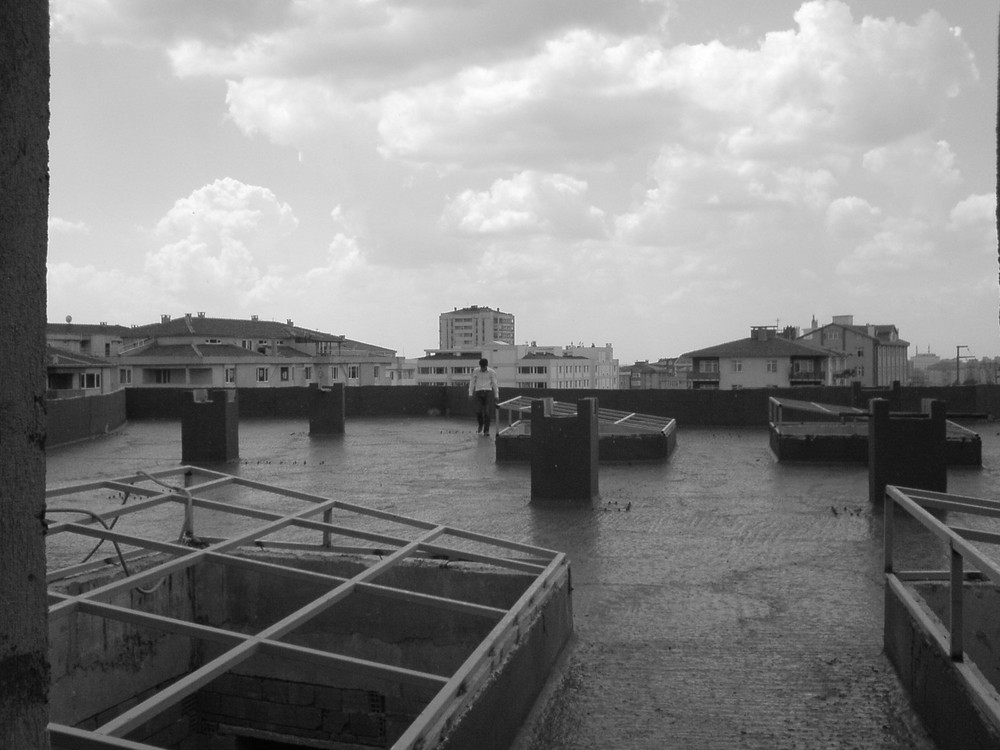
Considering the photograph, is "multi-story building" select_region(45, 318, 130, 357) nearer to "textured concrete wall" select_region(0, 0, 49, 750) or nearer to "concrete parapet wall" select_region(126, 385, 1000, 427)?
"concrete parapet wall" select_region(126, 385, 1000, 427)

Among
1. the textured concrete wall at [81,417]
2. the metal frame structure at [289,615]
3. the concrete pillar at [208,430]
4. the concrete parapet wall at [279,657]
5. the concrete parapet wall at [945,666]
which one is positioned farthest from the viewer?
the textured concrete wall at [81,417]

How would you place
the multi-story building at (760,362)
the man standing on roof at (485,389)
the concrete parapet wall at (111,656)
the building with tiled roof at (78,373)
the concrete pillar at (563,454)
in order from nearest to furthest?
the concrete parapet wall at (111,656)
the concrete pillar at (563,454)
the man standing on roof at (485,389)
the building with tiled roof at (78,373)
the multi-story building at (760,362)

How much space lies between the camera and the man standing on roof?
20.4 meters

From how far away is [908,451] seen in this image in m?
11.9

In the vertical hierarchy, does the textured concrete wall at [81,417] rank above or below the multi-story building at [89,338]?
below

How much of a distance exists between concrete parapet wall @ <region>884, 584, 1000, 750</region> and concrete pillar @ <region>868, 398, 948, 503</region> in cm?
577

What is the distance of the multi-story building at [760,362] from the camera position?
78938mm

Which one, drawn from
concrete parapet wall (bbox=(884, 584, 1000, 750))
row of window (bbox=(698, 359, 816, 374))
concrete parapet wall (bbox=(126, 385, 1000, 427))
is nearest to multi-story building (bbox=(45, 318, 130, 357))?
row of window (bbox=(698, 359, 816, 374))

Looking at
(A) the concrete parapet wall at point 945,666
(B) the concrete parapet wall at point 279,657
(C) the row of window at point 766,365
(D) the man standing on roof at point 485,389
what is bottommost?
(B) the concrete parapet wall at point 279,657

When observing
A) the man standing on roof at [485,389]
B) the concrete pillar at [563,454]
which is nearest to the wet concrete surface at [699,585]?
the concrete pillar at [563,454]

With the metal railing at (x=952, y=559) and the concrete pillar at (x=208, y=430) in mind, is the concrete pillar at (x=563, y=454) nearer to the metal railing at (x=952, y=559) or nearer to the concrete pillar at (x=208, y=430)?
the metal railing at (x=952, y=559)

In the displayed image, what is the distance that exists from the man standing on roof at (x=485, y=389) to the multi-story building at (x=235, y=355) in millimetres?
49905

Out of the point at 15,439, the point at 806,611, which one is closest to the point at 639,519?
the point at 806,611

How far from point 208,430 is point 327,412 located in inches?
221
